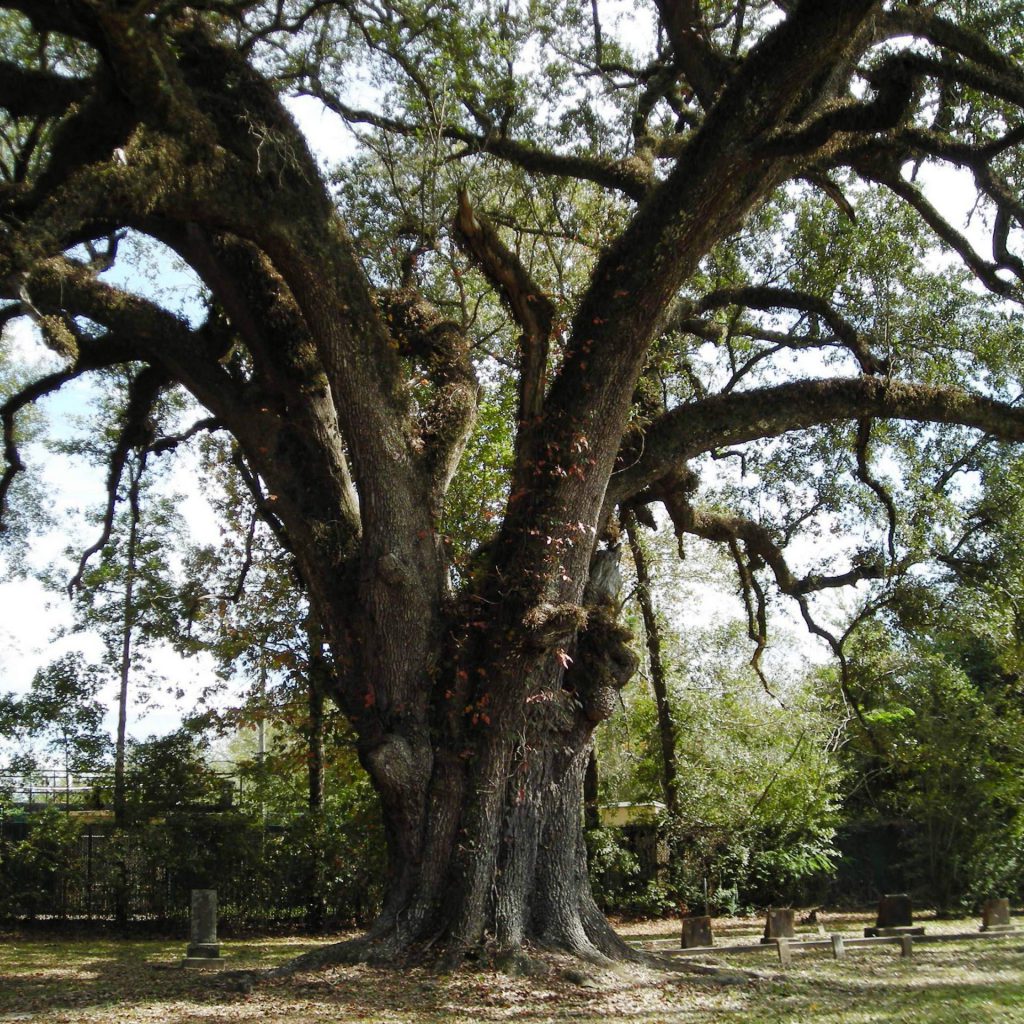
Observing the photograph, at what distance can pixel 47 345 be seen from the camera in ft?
25.6

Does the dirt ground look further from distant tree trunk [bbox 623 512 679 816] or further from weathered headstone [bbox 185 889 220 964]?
distant tree trunk [bbox 623 512 679 816]

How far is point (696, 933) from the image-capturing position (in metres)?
10.2

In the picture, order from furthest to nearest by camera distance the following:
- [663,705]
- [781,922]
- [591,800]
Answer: [663,705] < [591,800] < [781,922]

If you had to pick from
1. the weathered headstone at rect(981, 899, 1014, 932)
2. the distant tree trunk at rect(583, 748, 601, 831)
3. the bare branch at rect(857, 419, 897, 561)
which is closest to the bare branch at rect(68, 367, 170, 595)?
the bare branch at rect(857, 419, 897, 561)

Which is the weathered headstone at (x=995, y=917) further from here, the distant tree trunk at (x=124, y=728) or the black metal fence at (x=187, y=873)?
the distant tree trunk at (x=124, y=728)

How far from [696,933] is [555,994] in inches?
139

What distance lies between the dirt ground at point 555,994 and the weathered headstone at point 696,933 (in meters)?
0.47

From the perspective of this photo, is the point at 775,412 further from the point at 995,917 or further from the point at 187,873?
the point at 187,873

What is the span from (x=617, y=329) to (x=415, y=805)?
4.15 m

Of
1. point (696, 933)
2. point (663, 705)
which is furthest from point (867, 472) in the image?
point (663, 705)

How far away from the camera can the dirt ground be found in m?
6.60

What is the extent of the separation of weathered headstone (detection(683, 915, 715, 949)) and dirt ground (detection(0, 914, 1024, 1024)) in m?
0.47

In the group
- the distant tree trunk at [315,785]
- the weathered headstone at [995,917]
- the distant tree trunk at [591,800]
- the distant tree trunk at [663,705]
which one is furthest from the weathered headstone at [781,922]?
the distant tree trunk at [663,705]

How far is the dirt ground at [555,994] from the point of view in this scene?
260 inches
